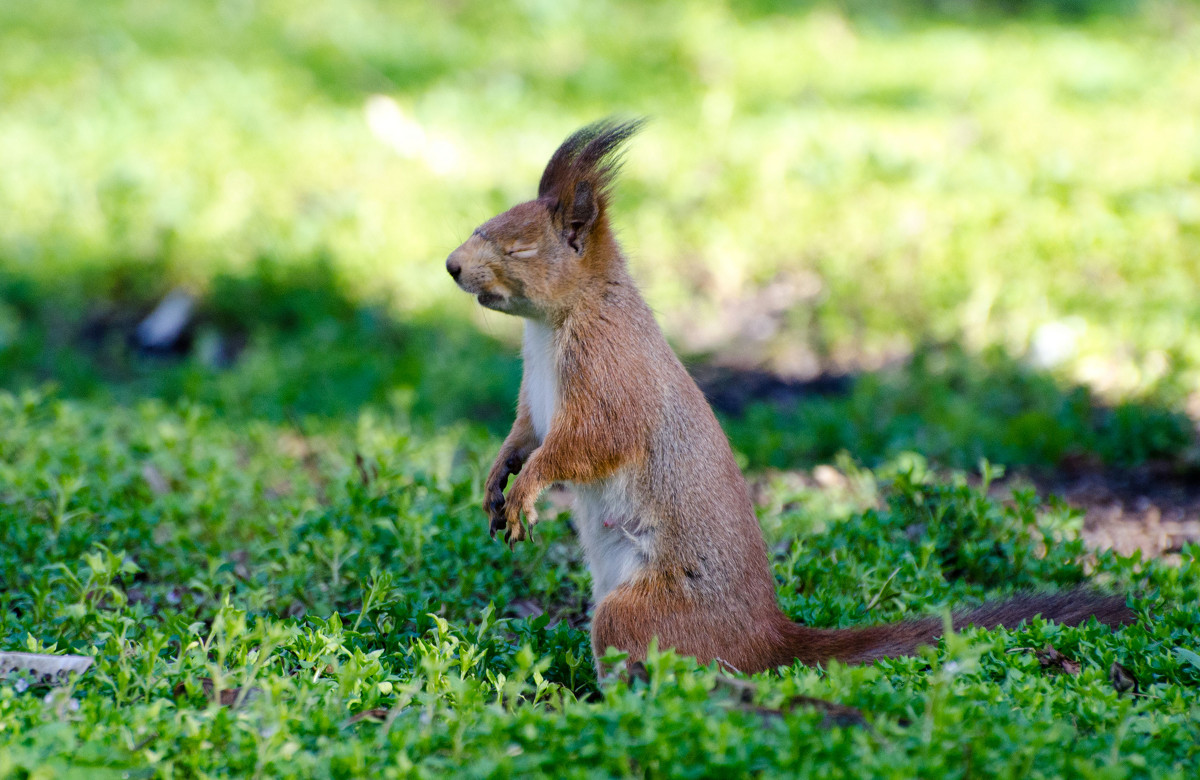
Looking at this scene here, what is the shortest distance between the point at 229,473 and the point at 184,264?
3119 millimetres

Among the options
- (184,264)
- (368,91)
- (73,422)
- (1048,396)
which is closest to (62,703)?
(73,422)

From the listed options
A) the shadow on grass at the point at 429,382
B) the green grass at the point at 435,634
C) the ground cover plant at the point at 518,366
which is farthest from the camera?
the shadow on grass at the point at 429,382

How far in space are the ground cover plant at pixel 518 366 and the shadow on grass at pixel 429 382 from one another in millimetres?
28

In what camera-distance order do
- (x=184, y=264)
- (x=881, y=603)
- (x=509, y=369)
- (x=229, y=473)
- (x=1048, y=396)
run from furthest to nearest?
(x=184, y=264)
(x=509, y=369)
(x=1048, y=396)
(x=229, y=473)
(x=881, y=603)

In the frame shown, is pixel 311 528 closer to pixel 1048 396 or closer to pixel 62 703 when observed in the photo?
pixel 62 703

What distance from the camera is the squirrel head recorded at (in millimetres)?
2945

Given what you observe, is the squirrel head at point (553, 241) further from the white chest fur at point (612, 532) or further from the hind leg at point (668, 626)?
the hind leg at point (668, 626)

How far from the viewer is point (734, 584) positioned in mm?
2812

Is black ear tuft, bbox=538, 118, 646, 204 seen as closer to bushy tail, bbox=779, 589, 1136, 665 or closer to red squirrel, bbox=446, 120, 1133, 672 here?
red squirrel, bbox=446, 120, 1133, 672

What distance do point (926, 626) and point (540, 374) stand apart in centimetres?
122

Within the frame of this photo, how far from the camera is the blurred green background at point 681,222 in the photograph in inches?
219

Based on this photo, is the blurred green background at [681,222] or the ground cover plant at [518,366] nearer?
the ground cover plant at [518,366]

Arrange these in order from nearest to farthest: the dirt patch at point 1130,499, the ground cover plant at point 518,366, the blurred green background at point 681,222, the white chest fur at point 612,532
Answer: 1. the ground cover plant at point 518,366
2. the white chest fur at point 612,532
3. the dirt patch at point 1130,499
4. the blurred green background at point 681,222

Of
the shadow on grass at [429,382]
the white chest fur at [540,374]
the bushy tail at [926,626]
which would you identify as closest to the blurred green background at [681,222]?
the shadow on grass at [429,382]
